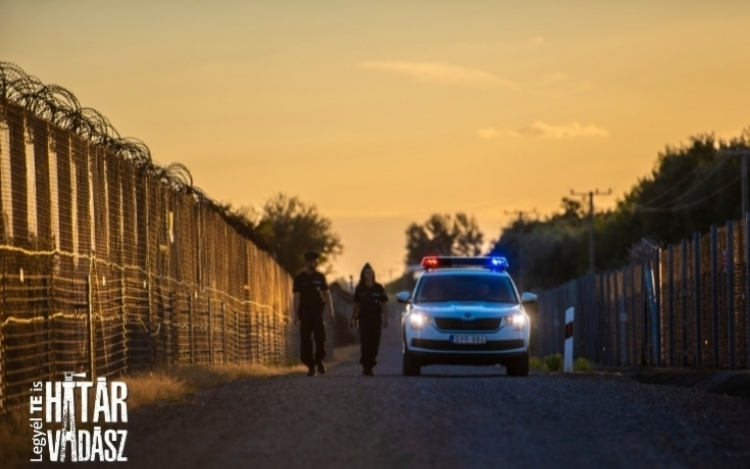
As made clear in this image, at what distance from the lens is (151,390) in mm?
16547

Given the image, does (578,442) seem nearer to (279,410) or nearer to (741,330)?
(279,410)

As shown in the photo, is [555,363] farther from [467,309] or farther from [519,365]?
[467,309]

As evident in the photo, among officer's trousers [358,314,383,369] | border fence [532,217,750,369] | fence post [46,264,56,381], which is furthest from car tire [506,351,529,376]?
fence post [46,264,56,381]

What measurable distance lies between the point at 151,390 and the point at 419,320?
9.07 m

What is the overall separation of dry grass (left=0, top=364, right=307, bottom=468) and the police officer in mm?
1865

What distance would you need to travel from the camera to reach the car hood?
24.9 metres

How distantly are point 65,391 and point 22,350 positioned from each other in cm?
111

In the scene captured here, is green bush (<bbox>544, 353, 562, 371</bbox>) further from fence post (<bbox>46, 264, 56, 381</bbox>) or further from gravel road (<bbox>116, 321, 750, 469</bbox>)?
fence post (<bbox>46, 264, 56, 381</bbox>)

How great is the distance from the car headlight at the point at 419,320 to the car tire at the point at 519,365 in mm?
1443

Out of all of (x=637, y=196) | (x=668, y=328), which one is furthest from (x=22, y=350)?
(x=637, y=196)

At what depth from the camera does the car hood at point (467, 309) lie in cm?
2492

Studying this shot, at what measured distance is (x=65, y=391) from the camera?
13688 millimetres

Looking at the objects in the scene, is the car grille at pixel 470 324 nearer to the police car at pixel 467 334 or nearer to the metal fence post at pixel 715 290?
the police car at pixel 467 334

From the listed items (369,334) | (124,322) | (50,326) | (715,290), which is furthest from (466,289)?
(50,326)
